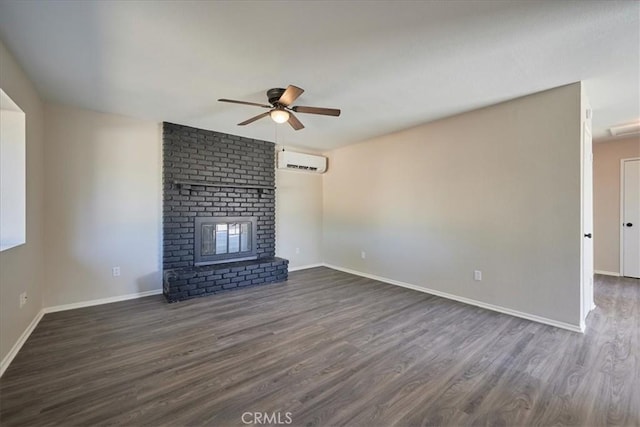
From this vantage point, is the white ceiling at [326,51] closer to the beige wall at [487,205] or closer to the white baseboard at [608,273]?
the beige wall at [487,205]

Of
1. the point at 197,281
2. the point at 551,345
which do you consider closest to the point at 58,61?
the point at 197,281

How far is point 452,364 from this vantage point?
2139 mm

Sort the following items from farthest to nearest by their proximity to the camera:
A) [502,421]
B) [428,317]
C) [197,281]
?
[197,281] < [428,317] < [502,421]

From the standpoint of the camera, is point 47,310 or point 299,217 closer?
point 47,310

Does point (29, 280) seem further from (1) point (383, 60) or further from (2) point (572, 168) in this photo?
(2) point (572, 168)

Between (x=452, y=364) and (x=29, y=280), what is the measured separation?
3.91 m

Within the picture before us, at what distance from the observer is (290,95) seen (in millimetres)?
2469

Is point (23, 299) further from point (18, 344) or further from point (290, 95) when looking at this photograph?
point (290, 95)

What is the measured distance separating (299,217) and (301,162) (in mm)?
1094

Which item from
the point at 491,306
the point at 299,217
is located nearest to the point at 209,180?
the point at 299,217

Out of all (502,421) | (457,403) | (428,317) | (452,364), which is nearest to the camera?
(502,421)

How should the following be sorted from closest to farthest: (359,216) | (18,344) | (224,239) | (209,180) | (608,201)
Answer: (18,344) → (209,180) → (224,239) → (608,201) → (359,216)

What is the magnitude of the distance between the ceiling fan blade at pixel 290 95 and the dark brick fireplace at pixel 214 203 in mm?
2080

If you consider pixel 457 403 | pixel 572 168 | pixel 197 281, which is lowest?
pixel 457 403
